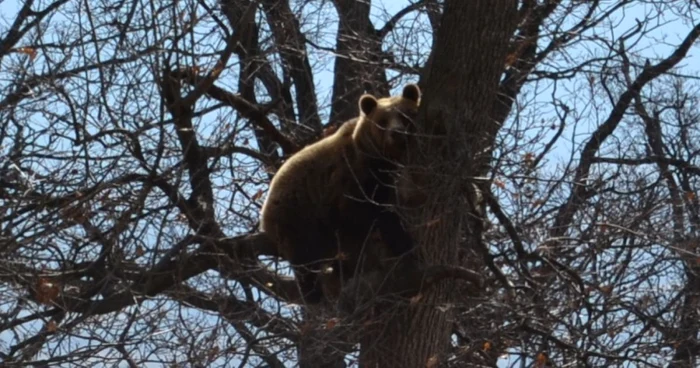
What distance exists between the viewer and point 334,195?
9.22m

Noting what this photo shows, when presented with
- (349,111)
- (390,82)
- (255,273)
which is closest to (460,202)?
(255,273)

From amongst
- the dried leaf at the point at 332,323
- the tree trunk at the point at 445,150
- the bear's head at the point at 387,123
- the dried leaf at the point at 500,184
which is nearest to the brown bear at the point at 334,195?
the bear's head at the point at 387,123

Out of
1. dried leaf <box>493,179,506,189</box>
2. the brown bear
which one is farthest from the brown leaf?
dried leaf <box>493,179,506,189</box>

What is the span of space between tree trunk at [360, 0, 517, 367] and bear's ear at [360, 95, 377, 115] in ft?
2.93

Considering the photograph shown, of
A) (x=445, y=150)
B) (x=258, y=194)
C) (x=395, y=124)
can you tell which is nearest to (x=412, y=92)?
(x=395, y=124)

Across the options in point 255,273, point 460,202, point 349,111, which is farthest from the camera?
point 349,111

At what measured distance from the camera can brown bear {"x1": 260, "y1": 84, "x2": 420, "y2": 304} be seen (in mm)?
8992

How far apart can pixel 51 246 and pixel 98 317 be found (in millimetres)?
966

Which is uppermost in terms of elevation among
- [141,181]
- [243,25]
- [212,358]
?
[243,25]

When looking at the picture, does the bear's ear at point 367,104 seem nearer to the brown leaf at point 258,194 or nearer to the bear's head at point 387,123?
the bear's head at point 387,123

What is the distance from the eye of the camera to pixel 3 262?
294 inches

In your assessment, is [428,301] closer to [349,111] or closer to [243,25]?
[243,25]

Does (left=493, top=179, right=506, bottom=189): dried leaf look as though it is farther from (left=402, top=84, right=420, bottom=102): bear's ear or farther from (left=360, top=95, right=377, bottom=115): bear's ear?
(left=360, top=95, right=377, bottom=115): bear's ear

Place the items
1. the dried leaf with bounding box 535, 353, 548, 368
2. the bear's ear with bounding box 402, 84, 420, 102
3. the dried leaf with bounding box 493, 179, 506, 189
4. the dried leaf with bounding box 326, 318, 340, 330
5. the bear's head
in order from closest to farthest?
the dried leaf with bounding box 326, 318, 340, 330, the dried leaf with bounding box 493, 179, 506, 189, the dried leaf with bounding box 535, 353, 548, 368, the bear's head, the bear's ear with bounding box 402, 84, 420, 102
